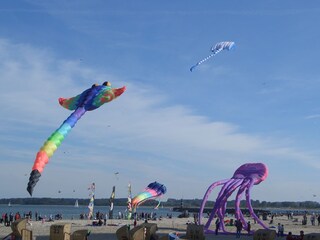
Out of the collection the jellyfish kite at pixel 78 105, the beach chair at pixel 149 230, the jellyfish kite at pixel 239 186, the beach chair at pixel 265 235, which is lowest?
the beach chair at pixel 265 235

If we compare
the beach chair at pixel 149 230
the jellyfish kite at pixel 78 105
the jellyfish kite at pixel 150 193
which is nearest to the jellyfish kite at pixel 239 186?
the jellyfish kite at pixel 78 105

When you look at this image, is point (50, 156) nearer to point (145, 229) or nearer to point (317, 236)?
point (145, 229)

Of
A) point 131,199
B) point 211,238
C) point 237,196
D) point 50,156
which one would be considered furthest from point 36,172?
point 131,199

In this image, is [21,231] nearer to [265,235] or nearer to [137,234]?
[137,234]

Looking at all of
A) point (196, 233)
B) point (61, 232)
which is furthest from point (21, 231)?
point (196, 233)

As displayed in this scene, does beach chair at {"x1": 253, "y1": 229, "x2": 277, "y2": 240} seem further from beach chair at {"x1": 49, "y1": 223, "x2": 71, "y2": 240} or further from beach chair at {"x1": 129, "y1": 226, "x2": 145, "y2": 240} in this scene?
beach chair at {"x1": 49, "y1": 223, "x2": 71, "y2": 240}

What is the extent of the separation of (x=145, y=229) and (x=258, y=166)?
15.4m

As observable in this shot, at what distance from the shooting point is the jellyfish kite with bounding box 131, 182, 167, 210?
178ft

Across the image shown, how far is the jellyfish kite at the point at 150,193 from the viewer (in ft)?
178

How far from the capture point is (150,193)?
56.2 metres

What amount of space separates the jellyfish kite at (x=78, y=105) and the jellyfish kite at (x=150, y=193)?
26.3 m

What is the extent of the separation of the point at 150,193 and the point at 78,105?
29.1 metres

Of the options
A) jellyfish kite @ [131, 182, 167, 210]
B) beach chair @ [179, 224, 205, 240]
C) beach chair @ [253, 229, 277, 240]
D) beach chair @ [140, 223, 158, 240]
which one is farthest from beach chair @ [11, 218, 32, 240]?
jellyfish kite @ [131, 182, 167, 210]

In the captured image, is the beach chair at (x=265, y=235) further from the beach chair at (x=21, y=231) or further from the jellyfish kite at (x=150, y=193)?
the jellyfish kite at (x=150, y=193)
